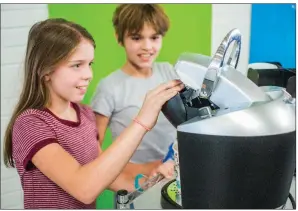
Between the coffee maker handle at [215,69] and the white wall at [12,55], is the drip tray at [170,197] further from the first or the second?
the white wall at [12,55]

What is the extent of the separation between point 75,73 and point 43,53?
6 centimetres

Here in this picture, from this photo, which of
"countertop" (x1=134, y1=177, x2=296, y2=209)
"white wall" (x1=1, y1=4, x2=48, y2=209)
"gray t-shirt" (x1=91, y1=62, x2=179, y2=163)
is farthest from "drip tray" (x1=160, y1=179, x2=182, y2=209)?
"white wall" (x1=1, y1=4, x2=48, y2=209)

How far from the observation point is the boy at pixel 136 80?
0.87 metres

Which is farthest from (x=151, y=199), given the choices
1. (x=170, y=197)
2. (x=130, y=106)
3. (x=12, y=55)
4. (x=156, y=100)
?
(x=12, y=55)

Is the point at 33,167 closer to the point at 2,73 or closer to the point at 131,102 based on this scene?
the point at 131,102

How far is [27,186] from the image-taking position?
72 centimetres

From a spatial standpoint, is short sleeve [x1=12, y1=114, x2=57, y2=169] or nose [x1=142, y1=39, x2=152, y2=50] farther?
nose [x1=142, y1=39, x2=152, y2=50]

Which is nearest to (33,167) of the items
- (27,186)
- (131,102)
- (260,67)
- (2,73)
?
(27,186)

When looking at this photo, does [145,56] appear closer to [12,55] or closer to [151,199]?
[151,199]

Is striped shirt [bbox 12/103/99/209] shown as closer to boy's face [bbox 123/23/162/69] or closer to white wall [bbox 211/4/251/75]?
boy's face [bbox 123/23/162/69]

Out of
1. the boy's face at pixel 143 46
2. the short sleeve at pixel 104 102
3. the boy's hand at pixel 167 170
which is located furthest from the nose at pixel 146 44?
the boy's hand at pixel 167 170

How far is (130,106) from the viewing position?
0.90m

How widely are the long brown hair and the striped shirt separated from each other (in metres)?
0.03

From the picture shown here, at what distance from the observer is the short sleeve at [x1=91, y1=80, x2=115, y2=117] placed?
35.0 inches
